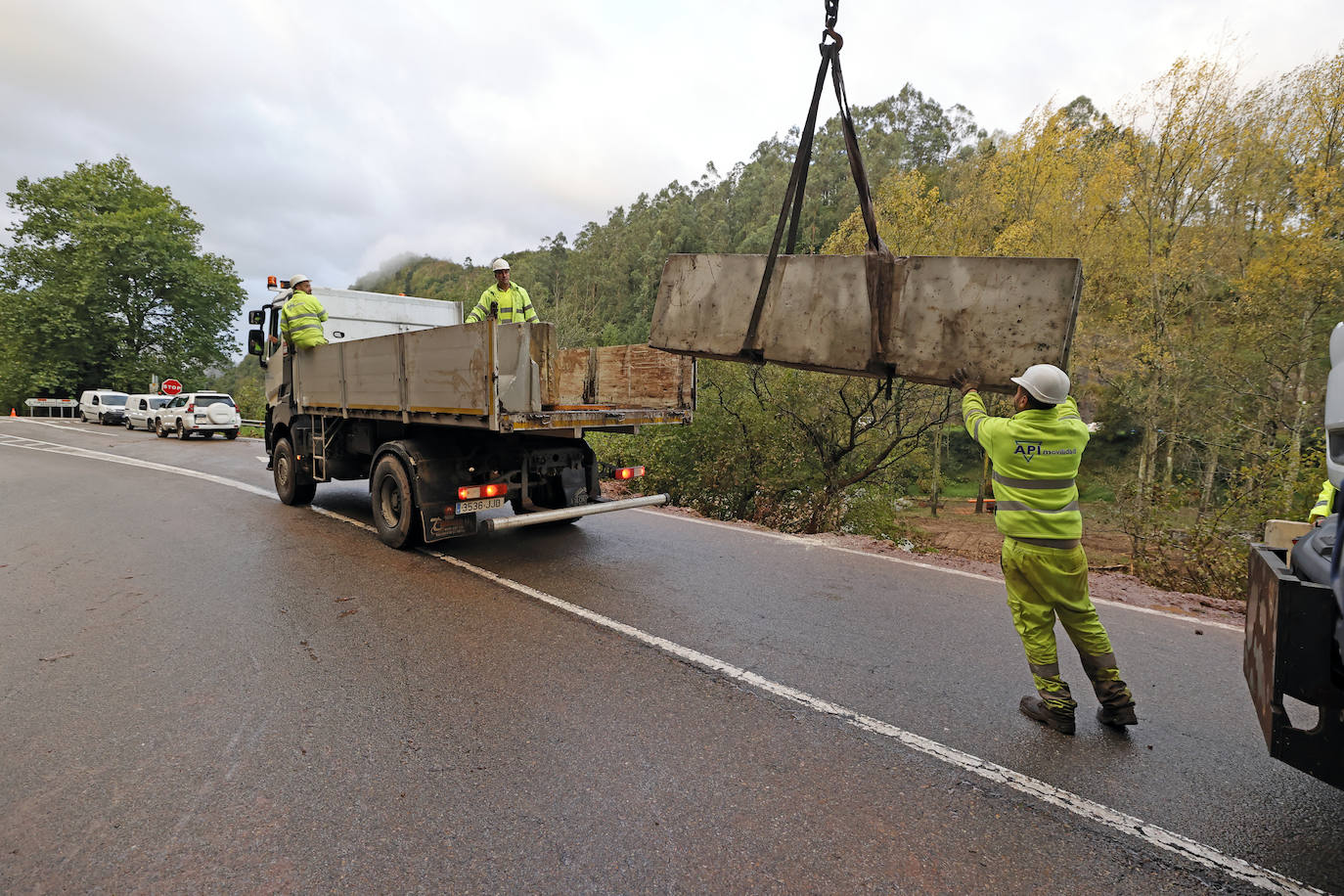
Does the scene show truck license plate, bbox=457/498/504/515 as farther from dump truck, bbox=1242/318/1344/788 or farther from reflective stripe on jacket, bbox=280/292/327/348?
dump truck, bbox=1242/318/1344/788

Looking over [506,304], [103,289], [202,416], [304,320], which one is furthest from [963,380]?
[103,289]

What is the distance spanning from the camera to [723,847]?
2186mm

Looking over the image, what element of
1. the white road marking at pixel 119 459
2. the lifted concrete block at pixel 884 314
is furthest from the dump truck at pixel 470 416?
the white road marking at pixel 119 459

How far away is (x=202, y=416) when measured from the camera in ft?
66.2

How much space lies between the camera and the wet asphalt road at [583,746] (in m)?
2.12

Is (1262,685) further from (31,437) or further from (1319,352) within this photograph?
(31,437)

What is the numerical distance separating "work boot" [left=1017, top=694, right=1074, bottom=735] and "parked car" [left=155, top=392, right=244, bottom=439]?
2371 centimetres

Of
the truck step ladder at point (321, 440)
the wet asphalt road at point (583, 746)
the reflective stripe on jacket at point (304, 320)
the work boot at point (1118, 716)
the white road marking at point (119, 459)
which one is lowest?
the wet asphalt road at point (583, 746)

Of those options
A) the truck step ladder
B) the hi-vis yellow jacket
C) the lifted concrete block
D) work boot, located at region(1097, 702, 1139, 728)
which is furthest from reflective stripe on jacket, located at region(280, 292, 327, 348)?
work boot, located at region(1097, 702, 1139, 728)

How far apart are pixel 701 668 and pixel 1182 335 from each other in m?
18.2

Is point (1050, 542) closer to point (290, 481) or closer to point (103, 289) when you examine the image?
point (290, 481)

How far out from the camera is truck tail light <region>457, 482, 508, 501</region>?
17.8 ft

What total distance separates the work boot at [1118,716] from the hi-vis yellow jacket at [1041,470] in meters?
0.78

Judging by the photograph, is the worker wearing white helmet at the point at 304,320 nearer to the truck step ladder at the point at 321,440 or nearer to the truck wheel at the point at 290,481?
the truck step ladder at the point at 321,440
